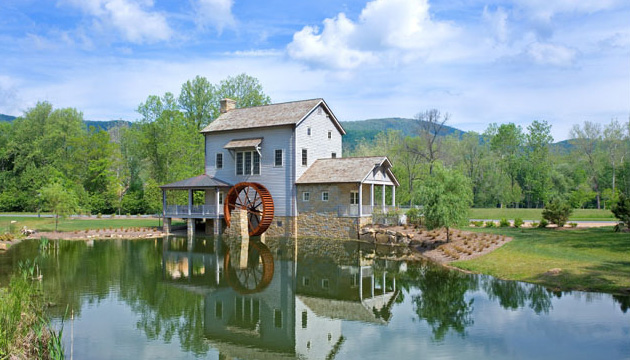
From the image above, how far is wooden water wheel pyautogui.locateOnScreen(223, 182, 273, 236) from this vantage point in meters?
30.3

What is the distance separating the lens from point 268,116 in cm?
3209

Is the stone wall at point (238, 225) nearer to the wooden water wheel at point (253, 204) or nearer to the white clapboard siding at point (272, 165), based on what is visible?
the wooden water wheel at point (253, 204)

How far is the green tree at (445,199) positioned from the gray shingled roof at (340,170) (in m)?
5.16

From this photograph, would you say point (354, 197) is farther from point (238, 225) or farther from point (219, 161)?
point (219, 161)

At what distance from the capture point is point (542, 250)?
1950 cm

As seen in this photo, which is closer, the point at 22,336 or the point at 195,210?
the point at 22,336

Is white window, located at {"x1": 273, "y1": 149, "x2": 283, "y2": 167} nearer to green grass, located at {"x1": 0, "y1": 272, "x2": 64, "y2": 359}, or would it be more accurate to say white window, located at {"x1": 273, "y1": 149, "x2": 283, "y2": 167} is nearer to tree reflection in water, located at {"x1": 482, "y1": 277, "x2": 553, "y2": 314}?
tree reflection in water, located at {"x1": 482, "y1": 277, "x2": 553, "y2": 314}

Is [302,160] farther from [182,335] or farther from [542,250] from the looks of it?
[182,335]

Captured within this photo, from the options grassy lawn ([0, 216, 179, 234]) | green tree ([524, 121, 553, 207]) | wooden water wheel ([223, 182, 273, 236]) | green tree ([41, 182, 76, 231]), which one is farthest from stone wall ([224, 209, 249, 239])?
green tree ([524, 121, 553, 207])

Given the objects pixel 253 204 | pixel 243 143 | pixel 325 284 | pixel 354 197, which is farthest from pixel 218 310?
pixel 243 143

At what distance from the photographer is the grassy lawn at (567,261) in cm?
1438

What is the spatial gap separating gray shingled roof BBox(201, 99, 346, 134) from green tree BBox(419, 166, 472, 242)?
10.2 m

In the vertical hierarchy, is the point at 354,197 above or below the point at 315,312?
above

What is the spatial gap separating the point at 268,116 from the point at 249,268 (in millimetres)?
15257
